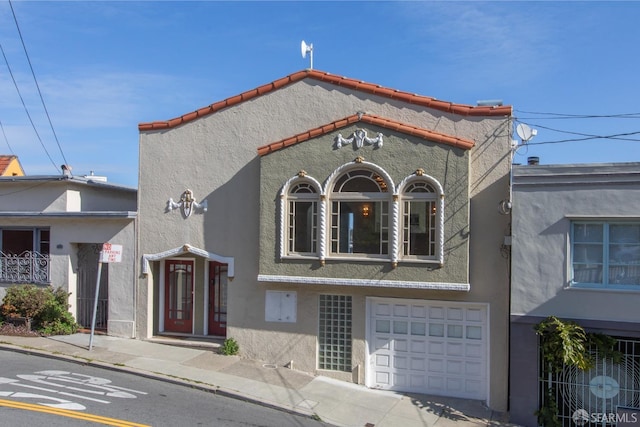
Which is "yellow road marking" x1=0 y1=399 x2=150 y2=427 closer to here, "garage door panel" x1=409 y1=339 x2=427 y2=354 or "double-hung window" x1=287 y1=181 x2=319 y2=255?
"double-hung window" x1=287 y1=181 x2=319 y2=255

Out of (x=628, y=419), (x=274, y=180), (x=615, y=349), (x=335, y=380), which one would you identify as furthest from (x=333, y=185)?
(x=628, y=419)

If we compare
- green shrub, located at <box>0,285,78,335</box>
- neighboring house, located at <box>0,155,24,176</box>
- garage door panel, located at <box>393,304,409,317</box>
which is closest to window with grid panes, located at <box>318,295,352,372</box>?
garage door panel, located at <box>393,304,409,317</box>

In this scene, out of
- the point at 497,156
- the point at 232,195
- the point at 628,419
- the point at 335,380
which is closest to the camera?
the point at 628,419

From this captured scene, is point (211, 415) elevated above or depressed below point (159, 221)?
below

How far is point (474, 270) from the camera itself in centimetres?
1094

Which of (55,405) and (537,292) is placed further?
(537,292)

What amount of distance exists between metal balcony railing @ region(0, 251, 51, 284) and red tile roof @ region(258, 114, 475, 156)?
6.94 m

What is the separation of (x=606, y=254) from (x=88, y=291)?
40.7 ft

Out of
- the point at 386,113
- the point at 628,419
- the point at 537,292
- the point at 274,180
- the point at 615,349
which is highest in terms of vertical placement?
the point at 386,113

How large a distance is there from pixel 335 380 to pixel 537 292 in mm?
4639

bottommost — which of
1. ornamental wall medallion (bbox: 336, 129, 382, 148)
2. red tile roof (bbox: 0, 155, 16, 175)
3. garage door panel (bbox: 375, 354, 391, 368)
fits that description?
garage door panel (bbox: 375, 354, 391, 368)

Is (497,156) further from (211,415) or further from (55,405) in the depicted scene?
(55,405)

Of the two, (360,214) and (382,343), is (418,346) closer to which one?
(382,343)

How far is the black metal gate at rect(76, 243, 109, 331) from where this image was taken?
1423 cm
